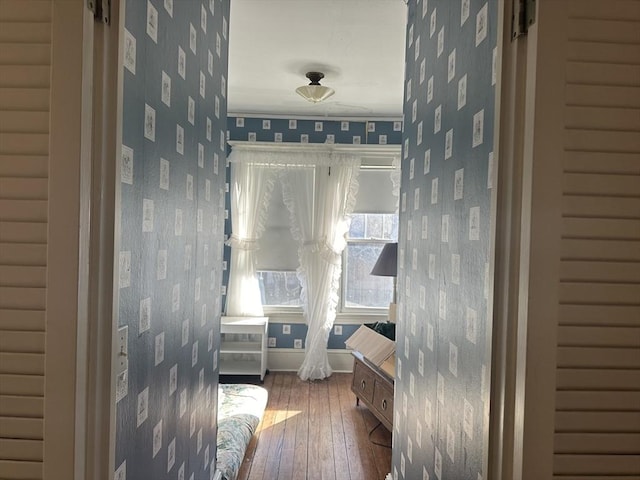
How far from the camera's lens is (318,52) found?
296 cm

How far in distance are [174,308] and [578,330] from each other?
1.18 m

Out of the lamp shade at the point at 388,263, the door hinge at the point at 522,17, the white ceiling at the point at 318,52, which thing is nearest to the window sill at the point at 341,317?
the lamp shade at the point at 388,263

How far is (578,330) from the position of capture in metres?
0.85

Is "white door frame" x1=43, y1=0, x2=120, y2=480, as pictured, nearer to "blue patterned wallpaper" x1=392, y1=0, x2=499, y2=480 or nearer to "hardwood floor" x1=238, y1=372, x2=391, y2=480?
"blue patterned wallpaper" x1=392, y1=0, x2=499, y2=480

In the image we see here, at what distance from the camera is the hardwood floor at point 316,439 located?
104 inches

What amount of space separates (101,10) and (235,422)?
2670mm

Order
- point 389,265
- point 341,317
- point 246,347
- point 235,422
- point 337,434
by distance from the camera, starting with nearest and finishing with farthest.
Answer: point 235,422
point 337,434
point 389,265
point 246,347
point 341,317

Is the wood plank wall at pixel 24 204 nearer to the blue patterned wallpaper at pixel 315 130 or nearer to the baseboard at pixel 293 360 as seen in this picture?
the blue patterned wallpaper at pixel 315 130

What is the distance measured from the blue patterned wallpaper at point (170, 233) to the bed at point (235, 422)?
1.14 feet

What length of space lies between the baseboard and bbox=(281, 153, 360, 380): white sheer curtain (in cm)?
15

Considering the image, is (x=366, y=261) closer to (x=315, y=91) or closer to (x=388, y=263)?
(x=388, y=263)

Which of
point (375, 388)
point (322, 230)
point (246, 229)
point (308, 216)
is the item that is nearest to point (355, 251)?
point (322, 230)

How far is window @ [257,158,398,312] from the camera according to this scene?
4.54 metres

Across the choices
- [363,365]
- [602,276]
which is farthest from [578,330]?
[363,365]
